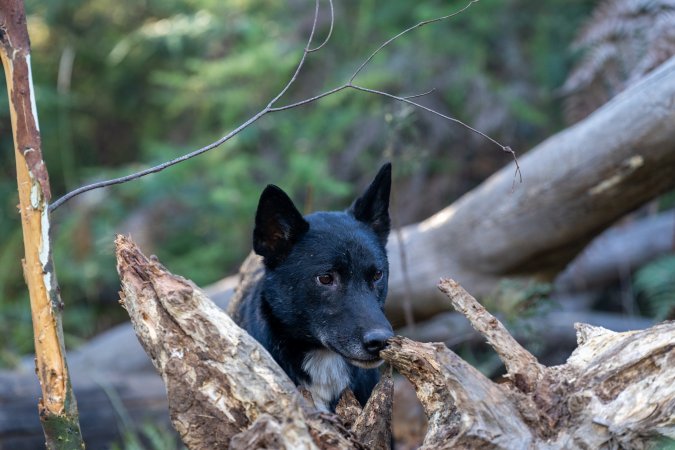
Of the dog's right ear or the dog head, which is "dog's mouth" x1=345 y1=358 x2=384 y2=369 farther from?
the dog's right ear

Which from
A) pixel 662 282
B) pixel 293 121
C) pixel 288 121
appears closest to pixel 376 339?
pixel 662 282

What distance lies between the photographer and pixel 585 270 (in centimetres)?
745

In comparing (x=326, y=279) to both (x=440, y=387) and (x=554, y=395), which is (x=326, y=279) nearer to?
(x=440, y=387)

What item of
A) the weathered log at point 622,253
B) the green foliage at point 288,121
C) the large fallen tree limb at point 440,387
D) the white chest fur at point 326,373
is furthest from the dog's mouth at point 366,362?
the weathered log at point 622,253

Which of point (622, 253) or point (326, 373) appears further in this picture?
point (622, 253)

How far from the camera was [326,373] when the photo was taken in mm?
3877

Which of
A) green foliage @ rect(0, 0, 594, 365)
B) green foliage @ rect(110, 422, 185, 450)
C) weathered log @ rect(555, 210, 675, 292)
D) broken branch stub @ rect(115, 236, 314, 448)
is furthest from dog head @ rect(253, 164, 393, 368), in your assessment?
weathered log @ rect(555, 210, 675, 292)

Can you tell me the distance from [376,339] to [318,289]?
0.48 metres

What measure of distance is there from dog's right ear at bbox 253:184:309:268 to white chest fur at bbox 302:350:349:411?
1.67 feet

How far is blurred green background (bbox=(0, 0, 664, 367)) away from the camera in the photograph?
25.9ft

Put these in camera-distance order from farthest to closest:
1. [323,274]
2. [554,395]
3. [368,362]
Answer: [323,274], [368,362], [554,395]

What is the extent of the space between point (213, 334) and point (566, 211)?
3.18m

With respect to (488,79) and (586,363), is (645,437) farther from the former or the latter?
(488,79)

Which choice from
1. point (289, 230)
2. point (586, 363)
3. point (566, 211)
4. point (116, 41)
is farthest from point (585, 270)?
point (116, 41)
